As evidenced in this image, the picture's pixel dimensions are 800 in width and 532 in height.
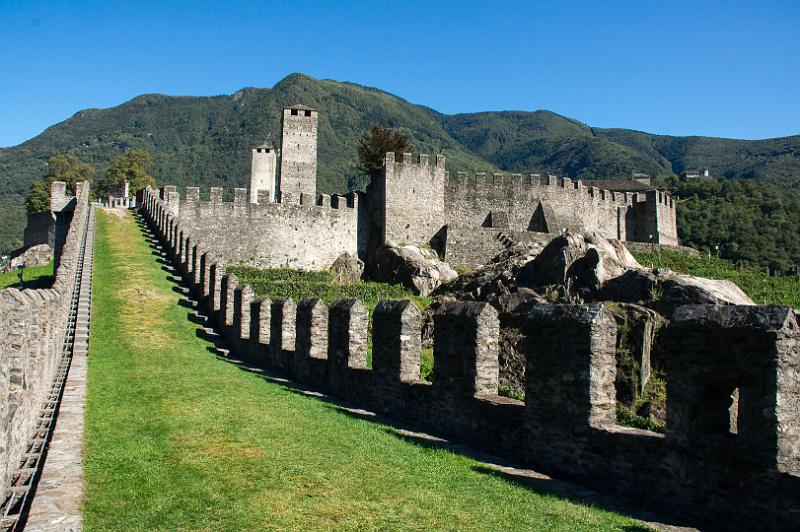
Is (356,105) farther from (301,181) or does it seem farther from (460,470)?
(460,470)

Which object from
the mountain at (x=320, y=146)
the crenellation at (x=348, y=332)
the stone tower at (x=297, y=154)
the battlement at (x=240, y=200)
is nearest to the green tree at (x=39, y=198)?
the stone tower at (x=297, y=154)

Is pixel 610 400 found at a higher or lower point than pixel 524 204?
lower

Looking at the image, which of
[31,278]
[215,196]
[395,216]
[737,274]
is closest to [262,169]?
[215,196]

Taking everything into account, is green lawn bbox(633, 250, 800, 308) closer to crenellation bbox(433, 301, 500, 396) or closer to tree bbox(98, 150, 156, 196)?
crenellation bbox(433, 301, 500, 396)

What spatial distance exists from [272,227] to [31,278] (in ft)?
50.1

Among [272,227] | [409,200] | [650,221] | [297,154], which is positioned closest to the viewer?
[272,227]

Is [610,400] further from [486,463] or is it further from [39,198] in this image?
[39,198]

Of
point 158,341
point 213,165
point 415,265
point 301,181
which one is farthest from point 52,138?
point 158,341

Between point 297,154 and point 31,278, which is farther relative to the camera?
point 297,154

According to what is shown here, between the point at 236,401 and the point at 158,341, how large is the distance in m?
7.38

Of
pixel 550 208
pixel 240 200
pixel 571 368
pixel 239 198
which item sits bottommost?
pixel 571 368

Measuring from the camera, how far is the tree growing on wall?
70.0m

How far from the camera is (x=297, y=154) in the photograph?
184 feet

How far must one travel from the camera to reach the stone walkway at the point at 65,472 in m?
6.33
